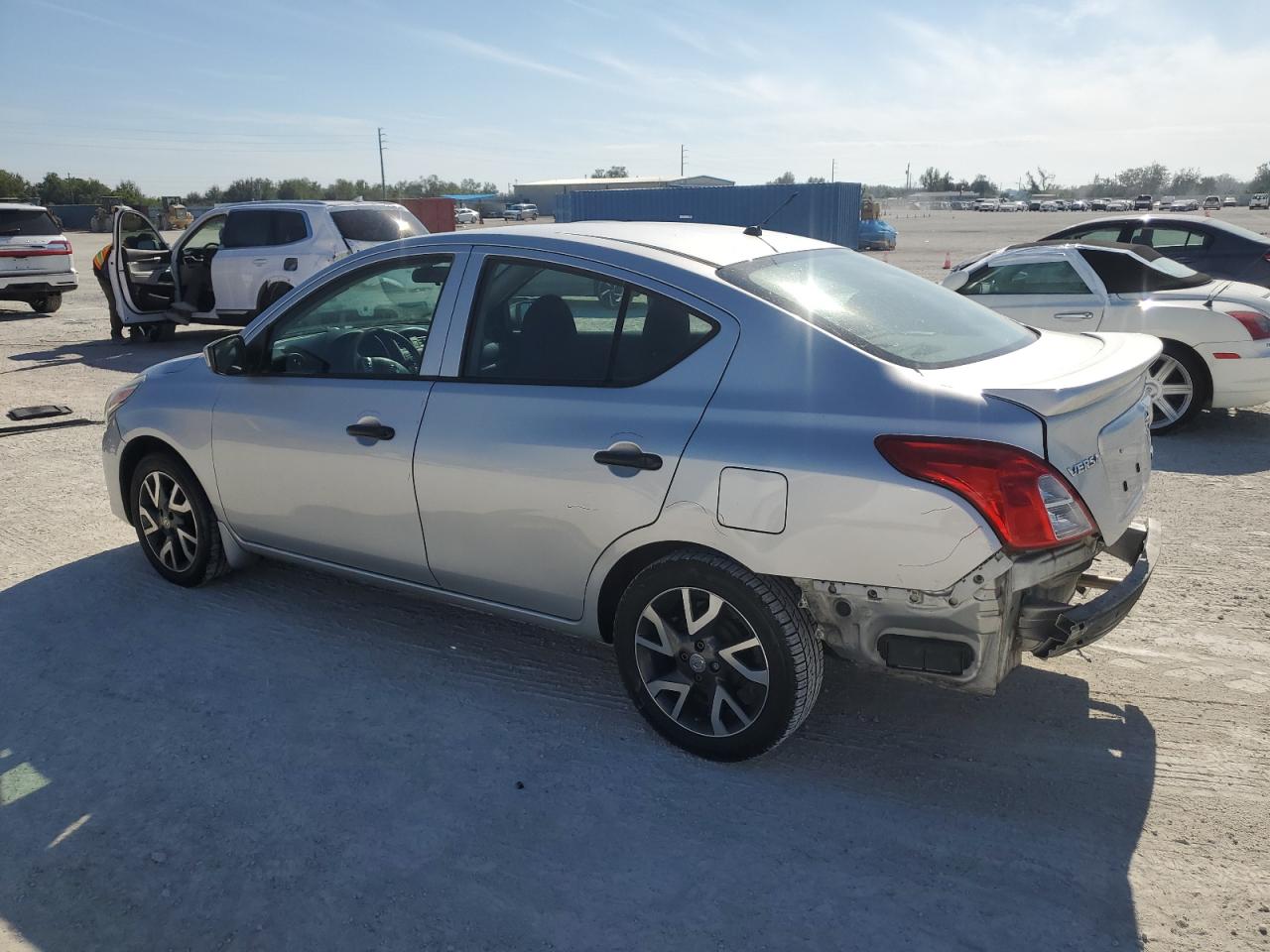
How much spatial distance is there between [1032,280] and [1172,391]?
153cm

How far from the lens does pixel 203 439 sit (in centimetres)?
454

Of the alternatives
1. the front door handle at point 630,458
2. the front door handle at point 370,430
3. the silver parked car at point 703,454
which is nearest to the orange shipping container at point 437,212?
the silver parked car at point 703,454

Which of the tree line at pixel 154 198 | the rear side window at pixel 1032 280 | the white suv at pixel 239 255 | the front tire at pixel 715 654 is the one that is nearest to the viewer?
the front tire at pixel 715 654

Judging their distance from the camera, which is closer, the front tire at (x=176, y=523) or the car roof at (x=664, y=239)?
the car roof at (x=664, y=239)

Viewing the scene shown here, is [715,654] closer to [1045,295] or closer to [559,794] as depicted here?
[559,794]

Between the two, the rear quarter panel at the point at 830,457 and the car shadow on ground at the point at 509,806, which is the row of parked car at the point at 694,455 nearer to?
the rear quarter panel at the point at 830,457

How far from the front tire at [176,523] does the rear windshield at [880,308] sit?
2.88 meters

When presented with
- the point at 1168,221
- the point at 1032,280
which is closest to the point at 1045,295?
the point at 1032,280

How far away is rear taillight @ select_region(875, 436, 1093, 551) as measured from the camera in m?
2.75

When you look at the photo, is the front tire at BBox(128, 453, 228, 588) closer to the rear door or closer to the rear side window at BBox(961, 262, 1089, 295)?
the rear side window at BBox(961, 262, 1089, 295)

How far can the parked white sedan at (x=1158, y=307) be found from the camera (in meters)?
7.60

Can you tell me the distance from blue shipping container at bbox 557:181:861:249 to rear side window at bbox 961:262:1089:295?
20.3 m

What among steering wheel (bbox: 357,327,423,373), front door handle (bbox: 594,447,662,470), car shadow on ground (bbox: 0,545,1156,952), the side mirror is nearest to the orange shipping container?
the side mirror

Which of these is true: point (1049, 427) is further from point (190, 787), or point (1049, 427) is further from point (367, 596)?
point (367, 596)
